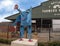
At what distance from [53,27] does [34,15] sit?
760 cm

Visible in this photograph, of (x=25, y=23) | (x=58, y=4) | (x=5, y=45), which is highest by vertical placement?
(x=58, y=4)

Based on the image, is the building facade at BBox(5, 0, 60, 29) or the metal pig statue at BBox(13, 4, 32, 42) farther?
the building facade at BBox(5, 0, 60, 29)

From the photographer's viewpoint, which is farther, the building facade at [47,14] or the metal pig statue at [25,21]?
the building facade at [47,14]

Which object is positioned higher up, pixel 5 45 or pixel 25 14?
pixel 25 14

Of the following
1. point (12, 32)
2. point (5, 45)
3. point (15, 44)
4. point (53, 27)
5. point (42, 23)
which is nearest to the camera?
point (15, 44)

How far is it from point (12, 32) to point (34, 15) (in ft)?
50.5

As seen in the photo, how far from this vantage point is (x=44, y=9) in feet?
127

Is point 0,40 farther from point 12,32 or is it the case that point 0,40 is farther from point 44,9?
point 44,9

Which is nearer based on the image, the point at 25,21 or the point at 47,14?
the point at 25,21

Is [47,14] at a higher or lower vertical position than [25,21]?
higher

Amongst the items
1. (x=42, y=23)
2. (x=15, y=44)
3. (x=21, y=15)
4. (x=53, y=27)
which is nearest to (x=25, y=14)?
(x=21, y=15)

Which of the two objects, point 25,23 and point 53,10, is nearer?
point 25,23

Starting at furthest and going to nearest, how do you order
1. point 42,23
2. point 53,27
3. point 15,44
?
point 42,23 → point 53,27 → point 15,44

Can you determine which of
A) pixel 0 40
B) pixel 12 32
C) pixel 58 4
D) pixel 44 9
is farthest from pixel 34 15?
pixel 0 40
